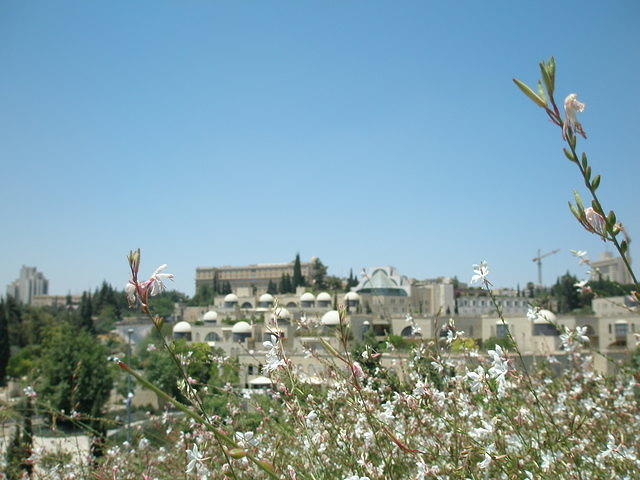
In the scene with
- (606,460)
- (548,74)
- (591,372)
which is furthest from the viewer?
(591,372)

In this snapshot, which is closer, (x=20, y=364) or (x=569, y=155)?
(x=569, y=155)

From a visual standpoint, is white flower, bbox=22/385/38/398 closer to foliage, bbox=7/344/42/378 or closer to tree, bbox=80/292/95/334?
foliage, bbox=7/344/42/378

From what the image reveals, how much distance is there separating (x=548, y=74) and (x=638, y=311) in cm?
138

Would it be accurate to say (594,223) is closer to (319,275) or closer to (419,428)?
(419,428)

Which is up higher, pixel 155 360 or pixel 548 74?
pixel 548 74

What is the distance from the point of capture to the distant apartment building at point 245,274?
92000 mm

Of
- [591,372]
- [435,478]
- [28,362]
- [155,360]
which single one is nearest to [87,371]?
[155,360]

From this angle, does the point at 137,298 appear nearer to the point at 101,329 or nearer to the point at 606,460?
the point at 606,460

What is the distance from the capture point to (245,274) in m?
95.7

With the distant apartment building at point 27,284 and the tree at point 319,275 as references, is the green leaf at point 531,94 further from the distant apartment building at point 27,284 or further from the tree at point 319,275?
the distant apartment building at point 27,284

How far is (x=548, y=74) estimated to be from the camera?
1068 mm

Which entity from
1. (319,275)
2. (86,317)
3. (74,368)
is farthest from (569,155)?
(319,275)

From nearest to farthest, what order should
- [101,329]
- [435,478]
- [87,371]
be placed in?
1. [435,478]
2. [87,371]
3. [101,329]

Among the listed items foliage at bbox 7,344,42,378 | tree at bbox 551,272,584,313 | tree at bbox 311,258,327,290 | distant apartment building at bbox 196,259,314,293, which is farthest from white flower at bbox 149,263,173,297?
distant apartment building at bbox 196,259,314,293
